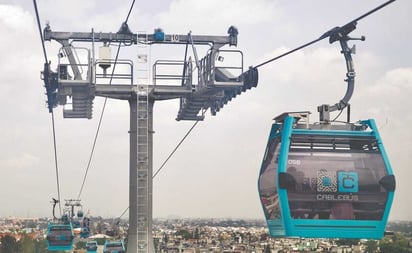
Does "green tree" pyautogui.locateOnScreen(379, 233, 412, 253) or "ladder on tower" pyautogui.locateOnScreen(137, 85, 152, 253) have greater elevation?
"ladder on tower" pyautogui.locateOnScreen(137, 85, 152, 253)

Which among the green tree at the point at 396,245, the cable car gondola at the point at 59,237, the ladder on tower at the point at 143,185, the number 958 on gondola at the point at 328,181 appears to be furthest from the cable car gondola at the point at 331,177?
the green tree at the point at 396,245

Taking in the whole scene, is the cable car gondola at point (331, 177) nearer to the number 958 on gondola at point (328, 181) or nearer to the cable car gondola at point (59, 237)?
the number 958 on gondola at point (328, 181)

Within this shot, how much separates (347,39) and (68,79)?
13.2 m

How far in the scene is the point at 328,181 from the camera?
15.6m

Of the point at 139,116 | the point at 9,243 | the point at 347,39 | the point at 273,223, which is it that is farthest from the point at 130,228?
the point at 9,243

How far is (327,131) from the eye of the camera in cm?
1609

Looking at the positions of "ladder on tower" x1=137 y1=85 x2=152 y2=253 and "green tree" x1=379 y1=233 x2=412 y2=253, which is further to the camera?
"green tree" x1=379 y1=233 x2=412 y2=253

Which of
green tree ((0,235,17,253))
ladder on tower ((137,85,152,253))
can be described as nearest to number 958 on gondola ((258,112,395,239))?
ladder on tower ((137,85,152,253))

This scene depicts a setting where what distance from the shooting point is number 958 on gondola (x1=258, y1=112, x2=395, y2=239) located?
51.3ft

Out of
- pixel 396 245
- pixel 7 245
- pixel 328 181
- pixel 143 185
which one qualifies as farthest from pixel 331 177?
pixel 7 245

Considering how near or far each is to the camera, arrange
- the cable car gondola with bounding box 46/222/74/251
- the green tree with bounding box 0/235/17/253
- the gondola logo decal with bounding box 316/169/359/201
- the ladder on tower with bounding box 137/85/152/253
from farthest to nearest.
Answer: the green tree with bounding box 0/235/17/253 → the cable car gondola with bounding box 46/222/74/251 → the ladder on tower with bounding box 137/85/152/253 → the gondola logo decal with bounding box 316/169/359/201

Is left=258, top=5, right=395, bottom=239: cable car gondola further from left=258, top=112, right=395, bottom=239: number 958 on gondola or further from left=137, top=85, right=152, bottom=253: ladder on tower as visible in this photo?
left=137, top=85, right=152, bottom=253: ladder on tower

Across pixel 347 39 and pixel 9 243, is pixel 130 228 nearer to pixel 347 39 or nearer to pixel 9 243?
pixel 347 39

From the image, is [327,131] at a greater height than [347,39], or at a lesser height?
lesser
